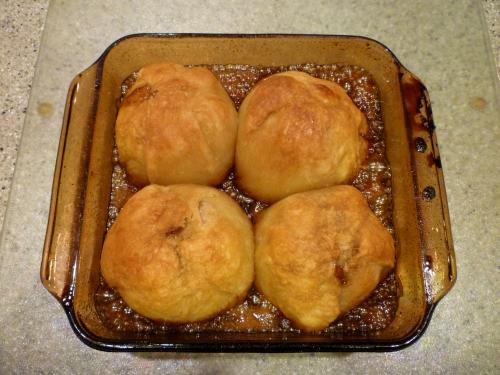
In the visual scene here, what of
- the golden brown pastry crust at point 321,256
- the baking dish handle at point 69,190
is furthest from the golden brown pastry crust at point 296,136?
the baking dish handle at point 69,190

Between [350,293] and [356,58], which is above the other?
[356,58]

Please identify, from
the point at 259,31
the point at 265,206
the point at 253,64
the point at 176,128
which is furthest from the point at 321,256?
the point at 259,31

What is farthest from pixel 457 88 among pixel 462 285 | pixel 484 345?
pixel 484 345

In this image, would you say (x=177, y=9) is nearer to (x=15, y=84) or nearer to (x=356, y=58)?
(x=15, y=84)

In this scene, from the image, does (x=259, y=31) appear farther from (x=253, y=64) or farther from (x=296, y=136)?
(x=296, y=136)

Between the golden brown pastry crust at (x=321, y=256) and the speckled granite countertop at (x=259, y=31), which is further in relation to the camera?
the speckled granite countertop at (x=259, y=31)

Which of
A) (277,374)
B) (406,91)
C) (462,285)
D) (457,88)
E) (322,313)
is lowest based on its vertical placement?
(277,374)

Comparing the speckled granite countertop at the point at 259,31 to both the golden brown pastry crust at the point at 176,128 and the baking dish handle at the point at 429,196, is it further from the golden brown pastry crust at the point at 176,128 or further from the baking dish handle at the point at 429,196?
the golden brown pastry crust at the point at 176,128

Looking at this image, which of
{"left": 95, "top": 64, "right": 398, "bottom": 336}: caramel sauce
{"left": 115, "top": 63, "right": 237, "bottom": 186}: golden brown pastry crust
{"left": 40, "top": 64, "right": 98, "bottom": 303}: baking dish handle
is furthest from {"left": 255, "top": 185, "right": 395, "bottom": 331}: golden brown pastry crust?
{"left": 40, "top": 64, "right": 98, "bottom": 303}: baking dish handle
